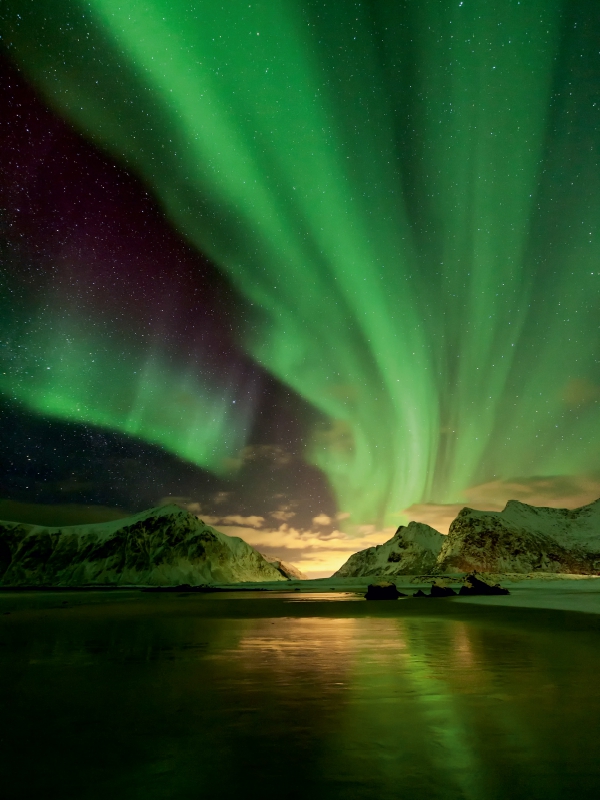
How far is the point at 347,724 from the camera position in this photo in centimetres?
881

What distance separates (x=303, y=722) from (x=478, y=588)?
74288 mm

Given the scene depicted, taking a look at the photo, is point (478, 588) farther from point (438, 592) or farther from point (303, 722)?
point (303, 722)

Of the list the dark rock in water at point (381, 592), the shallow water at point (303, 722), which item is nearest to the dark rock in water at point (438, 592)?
the dark rock in water at point (381, 592)

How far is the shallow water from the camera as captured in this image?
6.28 meters

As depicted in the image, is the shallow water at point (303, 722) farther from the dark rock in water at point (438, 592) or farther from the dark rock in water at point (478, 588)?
the dark rock in water at point (478, 588)

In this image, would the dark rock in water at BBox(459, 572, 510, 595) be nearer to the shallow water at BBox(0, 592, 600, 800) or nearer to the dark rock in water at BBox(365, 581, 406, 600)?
the dark rock in water at BBox(365, 581, 406, 600)

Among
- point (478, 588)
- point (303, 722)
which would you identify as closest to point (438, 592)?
point (478, 588)

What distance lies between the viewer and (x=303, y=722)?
8.96 metres

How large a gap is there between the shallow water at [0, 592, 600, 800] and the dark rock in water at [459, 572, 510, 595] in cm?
5936

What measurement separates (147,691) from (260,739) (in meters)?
4.65

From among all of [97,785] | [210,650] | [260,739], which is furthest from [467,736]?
[210,650]

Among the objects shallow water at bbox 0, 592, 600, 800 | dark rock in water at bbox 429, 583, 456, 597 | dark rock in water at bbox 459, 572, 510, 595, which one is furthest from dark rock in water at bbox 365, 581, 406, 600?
shallow water at bbox 0, 592, 600, 800

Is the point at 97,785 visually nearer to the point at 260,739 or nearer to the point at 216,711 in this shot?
the point at 260,739

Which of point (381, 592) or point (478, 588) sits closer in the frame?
point (381, 592)
